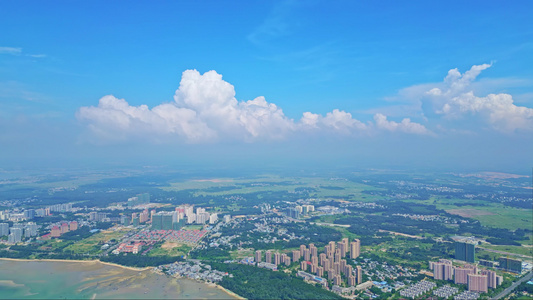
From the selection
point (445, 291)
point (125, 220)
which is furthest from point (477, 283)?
point (125, 220)

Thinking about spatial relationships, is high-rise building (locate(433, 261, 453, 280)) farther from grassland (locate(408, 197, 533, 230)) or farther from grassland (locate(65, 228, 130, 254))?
grassland (locate(65, 228, 130, 254))

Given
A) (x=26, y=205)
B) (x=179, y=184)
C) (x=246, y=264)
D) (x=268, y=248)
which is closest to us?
(x=246, y=264)

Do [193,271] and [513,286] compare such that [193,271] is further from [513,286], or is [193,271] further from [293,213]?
[293,213]

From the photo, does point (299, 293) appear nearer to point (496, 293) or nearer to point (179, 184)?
point (496, 293)

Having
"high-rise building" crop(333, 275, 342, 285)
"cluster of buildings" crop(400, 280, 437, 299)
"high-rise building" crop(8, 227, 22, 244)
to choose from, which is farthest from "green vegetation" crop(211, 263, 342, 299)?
"high-rise building" crop(8, 227, 22, 244)

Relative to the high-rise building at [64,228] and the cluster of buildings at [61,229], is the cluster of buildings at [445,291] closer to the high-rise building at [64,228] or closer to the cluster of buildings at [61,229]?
the cluster of buildings at [61,229]

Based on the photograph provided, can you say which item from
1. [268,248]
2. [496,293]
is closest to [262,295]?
[268,248]

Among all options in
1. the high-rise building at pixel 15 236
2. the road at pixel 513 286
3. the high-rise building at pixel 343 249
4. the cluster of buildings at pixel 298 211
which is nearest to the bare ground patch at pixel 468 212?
the cluster of buildings at pixel 298 211
